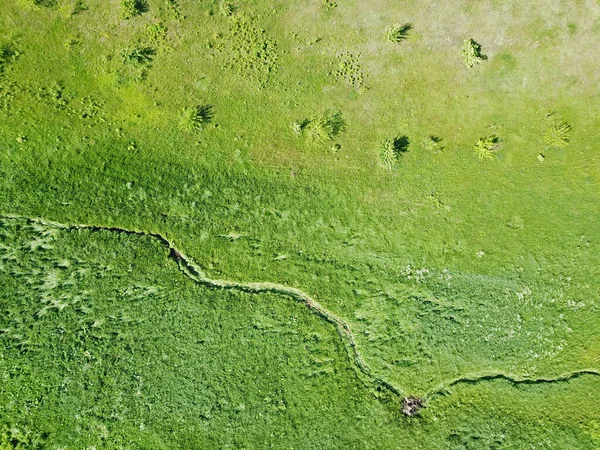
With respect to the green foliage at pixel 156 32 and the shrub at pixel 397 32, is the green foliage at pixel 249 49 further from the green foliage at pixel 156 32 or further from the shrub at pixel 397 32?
the shrub at pixel 397 32

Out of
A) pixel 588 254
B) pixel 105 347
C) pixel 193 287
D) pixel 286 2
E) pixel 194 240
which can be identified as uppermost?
pixel 286 2

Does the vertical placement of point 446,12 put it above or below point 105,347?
above

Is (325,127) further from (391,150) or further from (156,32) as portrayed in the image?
(156,32)

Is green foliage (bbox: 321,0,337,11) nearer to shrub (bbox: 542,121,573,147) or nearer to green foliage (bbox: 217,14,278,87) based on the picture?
green foliage (bbox: 217,14,278,87)

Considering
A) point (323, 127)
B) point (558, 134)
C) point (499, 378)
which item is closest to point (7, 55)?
point (323, 127)

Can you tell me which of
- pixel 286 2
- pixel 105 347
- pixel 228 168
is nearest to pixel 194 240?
pixel 228 168

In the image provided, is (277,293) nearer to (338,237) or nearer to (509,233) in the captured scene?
(338,237)

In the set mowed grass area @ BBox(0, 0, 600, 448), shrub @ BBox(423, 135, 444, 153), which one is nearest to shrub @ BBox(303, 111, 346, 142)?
mowed grass area @ BBox(0, 0, 600, 448)

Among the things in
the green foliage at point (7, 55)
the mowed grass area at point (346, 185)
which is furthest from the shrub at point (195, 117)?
the green foliage at point (7, 55)
